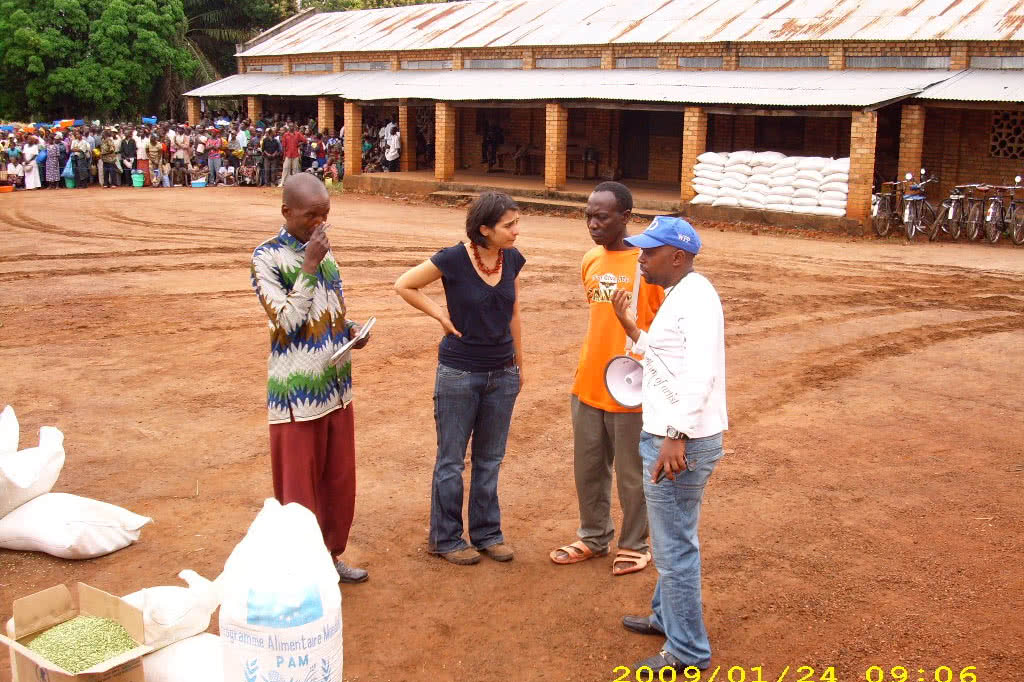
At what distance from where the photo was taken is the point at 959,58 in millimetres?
17484

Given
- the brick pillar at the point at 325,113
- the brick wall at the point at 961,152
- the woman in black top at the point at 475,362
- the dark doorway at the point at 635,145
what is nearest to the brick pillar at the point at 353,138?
the brick pillar at the point at 325,113

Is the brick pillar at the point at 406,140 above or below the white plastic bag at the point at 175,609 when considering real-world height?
above

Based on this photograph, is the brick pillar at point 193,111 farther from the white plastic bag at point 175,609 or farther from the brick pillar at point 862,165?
the white plastic bag at point 175,609

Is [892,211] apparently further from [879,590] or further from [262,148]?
[262,148]

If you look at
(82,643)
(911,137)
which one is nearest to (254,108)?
(911,137)

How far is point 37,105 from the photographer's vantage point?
110 ft

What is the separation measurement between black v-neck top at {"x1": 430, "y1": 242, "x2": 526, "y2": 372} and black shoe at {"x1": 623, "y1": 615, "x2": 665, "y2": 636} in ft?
4.04

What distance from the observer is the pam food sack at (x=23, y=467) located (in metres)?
4.63

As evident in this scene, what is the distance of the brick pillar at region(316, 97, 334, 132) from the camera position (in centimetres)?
2756

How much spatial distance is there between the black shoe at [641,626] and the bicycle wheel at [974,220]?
13.7m

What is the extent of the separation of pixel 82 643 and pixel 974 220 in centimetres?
1536

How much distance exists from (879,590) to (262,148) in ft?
→ 75.3

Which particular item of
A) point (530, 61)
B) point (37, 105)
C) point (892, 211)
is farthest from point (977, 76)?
point (37, 105)

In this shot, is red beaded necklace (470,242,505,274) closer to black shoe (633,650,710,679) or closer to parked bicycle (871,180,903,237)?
black shoe (633,650,710,679)
